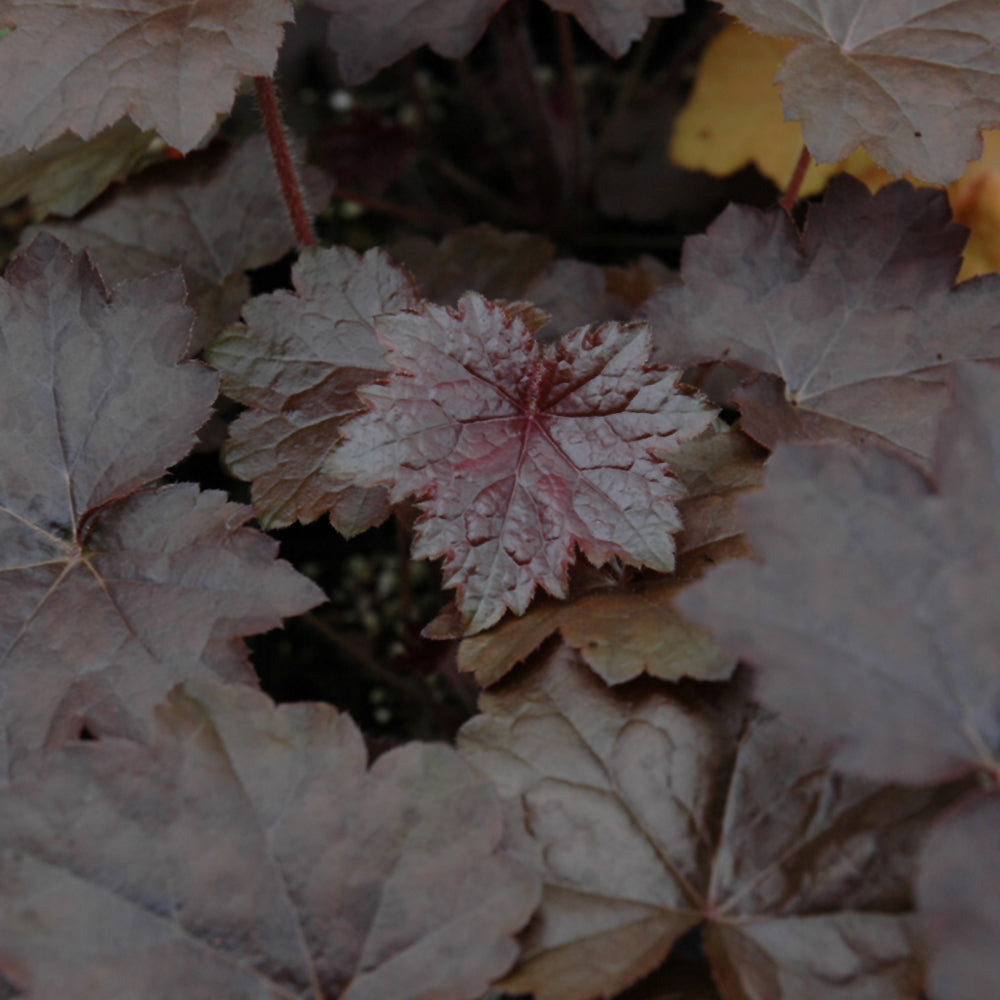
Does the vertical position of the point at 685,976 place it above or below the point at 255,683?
below

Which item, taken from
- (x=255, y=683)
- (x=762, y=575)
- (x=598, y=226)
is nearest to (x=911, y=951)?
(x=762, y=575)

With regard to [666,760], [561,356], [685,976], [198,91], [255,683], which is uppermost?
[198,91]

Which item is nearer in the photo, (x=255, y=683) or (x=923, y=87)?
(x=255, y=683)

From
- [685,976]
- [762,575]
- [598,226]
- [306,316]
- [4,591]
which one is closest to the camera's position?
[762,575]

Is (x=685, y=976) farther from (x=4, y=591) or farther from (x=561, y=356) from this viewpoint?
(x=4, y=591)

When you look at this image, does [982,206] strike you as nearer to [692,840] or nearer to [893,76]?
[893,76]

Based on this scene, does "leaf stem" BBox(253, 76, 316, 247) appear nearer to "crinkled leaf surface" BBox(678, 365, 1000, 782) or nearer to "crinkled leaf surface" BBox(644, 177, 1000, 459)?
"crinkled leaf surface" BBox(644, 177, 1000, 459)

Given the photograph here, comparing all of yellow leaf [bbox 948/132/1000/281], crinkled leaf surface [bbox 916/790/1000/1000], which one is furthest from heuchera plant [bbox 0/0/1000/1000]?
yellow leaf [bbox 948/132/1000/281]
